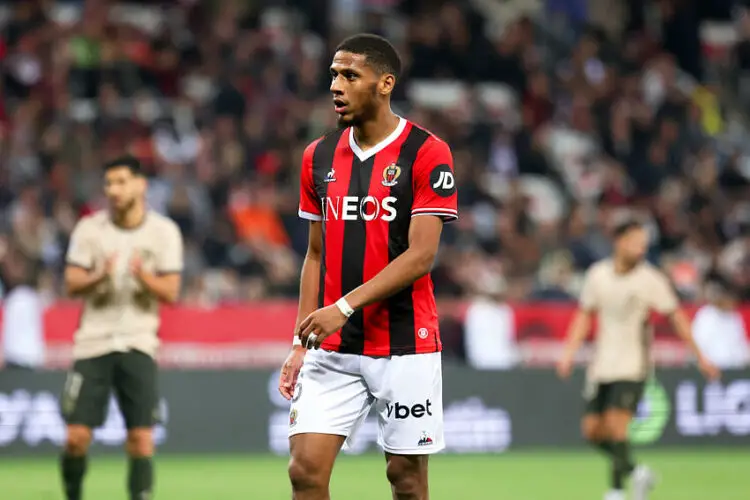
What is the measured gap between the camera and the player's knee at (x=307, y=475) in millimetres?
6188

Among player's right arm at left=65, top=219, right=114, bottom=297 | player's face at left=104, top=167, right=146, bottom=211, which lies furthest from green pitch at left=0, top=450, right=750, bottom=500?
player's face at left=104, top=167, right=146, bottom=211

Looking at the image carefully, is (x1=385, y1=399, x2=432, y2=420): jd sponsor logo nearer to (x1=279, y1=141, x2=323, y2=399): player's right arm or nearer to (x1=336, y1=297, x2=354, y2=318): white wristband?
(x1=279, y1=141, x2=323, y2=399): player's right arm

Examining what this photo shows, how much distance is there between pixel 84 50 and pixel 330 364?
14.3 m

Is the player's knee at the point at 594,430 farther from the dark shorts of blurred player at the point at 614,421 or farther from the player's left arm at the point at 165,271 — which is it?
the player's left arm at the point at 165,271

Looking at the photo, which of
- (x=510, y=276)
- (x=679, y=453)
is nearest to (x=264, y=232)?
(x=510, y=276)

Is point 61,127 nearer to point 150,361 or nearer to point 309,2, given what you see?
point 309,2

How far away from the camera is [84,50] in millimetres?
19797

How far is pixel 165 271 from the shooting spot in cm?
949

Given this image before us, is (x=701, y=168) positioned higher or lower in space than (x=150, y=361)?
higher

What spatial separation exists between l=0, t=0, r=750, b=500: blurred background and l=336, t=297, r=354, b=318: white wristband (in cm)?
635

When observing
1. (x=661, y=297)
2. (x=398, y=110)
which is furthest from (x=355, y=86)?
(x=398, y=110)

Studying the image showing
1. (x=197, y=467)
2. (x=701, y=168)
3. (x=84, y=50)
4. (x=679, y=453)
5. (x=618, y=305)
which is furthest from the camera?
(x=701, y=168)

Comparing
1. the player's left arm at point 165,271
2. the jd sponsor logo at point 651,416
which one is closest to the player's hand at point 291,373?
the player's left arm at point 165,271

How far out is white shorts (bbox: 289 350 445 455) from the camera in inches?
251
